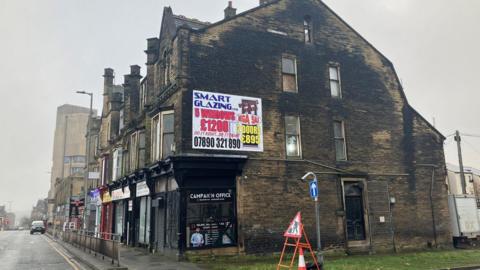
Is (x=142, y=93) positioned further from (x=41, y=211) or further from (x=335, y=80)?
(x=41, y=211)

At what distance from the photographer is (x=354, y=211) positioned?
1966 centimetres

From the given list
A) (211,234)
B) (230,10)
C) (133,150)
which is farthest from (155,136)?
(230,10)

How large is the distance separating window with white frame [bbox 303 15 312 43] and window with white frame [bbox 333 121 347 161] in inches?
185

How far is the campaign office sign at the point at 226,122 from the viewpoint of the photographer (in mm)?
16806

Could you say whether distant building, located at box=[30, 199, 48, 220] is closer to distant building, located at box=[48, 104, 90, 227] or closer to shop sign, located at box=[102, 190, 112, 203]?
distant building, located at box=[48, 104, 90, 227]

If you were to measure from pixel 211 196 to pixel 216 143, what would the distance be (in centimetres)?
231

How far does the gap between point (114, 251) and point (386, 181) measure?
46.7 ft

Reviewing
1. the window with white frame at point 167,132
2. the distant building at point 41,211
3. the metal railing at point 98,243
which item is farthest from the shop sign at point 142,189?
the distant building at point 41,211

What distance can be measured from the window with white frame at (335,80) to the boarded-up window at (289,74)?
2.32 metres

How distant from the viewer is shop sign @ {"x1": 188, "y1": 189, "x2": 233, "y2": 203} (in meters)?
16.0

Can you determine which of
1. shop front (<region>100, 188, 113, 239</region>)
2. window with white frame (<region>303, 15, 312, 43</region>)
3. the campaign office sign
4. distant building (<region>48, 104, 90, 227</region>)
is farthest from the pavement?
distant building (<region>48, 104, 90, 227</region>)

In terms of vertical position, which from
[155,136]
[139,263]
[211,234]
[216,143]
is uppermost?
[155,136]

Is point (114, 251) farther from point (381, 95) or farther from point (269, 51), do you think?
point (381, 95)

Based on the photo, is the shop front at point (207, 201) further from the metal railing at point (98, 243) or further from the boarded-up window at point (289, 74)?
the boarded-up window at point (289, 74)
